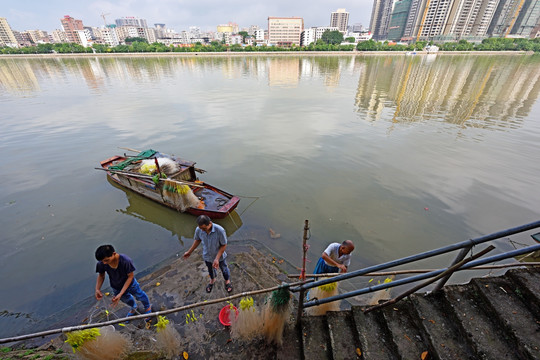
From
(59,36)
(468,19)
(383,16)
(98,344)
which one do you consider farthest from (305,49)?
(59,36)

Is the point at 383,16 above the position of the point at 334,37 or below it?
above

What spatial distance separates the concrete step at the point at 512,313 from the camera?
2.35 m

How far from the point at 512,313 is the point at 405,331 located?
120 cm

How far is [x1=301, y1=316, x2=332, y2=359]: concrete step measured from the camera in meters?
3.21

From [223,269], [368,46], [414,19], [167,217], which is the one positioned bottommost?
[167,217]

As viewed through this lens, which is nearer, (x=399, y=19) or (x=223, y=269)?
(x=223, y=269)

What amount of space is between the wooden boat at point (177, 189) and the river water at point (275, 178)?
2.33ft

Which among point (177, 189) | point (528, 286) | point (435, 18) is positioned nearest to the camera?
point (528, 286)

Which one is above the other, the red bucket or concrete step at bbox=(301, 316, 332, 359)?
concrete step at bbox=(301, 316, 332, 359)

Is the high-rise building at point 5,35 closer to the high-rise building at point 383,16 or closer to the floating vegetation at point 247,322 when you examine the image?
the floating vegetation at point 247,322

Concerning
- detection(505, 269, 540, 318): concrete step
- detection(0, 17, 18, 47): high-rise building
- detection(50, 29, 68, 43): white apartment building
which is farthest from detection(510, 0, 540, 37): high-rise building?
detection(50, 29, 68, 43): white apartment building

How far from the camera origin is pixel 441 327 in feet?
9.36

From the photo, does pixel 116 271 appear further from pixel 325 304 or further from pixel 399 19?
pixel 399 19

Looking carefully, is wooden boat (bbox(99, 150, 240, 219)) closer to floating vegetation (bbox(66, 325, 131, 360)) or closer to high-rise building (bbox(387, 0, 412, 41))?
floating vegetation (bbox(66, 325, 131, 360))
